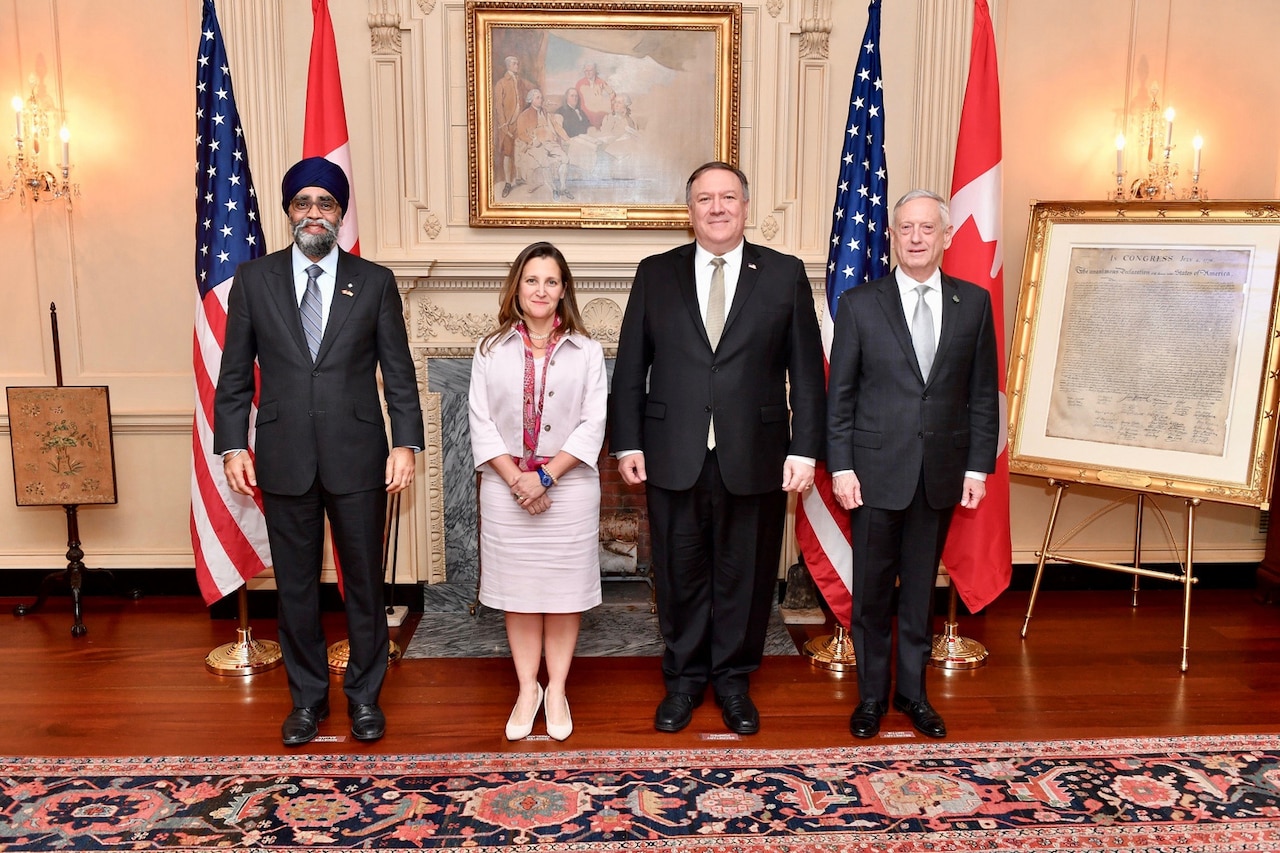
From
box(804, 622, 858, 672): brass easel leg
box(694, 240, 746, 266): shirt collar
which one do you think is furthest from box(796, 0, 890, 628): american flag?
box(694, 240, 746, 266): shirt collar

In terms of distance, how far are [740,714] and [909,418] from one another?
115 cm

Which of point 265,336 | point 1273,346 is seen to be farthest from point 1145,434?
point 265,336

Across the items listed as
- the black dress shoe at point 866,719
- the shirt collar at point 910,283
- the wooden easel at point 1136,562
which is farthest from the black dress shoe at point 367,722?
the wooden easel at point 1136,562

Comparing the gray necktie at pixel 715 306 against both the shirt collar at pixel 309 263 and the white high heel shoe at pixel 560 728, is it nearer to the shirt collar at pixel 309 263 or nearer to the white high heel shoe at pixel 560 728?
the white high heel shoe at pixel 560 728

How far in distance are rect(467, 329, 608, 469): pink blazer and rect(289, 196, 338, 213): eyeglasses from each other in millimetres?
688

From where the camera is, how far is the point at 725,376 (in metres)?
3.02

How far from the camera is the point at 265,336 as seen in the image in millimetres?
2992

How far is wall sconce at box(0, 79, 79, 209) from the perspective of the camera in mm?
4242

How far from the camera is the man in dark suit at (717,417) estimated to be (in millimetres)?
3029

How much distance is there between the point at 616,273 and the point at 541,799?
2.39 m

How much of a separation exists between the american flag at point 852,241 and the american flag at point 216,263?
7.54ft

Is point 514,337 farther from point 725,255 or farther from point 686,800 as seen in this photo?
point 686,800

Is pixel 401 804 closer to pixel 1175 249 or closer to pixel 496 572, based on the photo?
pixel 496 572

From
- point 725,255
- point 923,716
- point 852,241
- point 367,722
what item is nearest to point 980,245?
point 852,241
